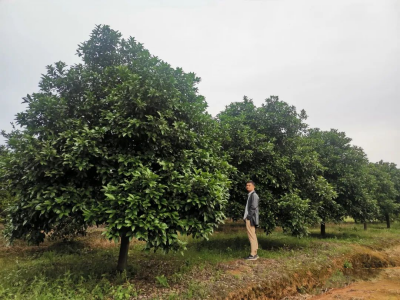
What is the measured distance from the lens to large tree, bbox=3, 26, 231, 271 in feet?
19.6

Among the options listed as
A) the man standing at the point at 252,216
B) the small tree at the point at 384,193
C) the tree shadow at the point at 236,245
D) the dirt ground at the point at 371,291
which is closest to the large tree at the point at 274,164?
the man standing at the point at 252,216

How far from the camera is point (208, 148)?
8.27 metres

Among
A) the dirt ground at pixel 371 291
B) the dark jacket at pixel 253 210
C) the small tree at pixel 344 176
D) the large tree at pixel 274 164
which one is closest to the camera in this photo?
the dirt ground at pixel 371 291

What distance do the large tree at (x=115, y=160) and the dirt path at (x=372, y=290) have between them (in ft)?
18.2

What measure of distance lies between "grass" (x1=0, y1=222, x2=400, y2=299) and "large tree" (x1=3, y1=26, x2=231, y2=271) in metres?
1.21

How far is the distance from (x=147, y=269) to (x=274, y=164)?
717 cm

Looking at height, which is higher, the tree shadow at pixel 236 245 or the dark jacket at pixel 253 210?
the dark jacket at pixel 253 210

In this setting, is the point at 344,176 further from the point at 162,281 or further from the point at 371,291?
the point at 162,281

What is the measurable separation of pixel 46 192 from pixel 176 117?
13.1ft

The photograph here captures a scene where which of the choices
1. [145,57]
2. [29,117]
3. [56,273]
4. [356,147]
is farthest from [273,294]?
[356,147]

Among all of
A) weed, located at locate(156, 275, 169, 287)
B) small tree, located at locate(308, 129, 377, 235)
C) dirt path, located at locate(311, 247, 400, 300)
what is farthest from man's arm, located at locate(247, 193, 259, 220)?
small tree, located at locate(308, 129, 377, 235)

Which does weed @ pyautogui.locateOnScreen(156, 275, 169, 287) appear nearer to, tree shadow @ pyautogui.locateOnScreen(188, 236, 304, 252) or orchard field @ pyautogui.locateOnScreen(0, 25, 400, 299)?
orchard field @ pyautogui.locateOnScreen(0, 25, 400, 299)

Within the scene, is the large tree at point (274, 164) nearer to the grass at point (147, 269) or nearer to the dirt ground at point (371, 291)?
the grass at point (147, 269)

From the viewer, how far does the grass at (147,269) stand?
6.42m
